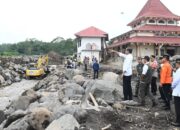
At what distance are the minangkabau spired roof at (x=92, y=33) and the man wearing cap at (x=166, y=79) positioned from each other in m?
35.5

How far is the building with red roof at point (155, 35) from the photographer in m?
36.2

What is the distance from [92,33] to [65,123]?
39186mm

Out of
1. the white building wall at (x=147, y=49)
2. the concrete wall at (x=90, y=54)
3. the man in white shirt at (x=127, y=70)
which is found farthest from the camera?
the concrete wall at (x=90, y=54)

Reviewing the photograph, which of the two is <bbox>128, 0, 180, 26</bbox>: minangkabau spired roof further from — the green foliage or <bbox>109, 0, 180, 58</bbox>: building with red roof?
the green foliage

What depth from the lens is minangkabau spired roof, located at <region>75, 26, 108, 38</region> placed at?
46.2m

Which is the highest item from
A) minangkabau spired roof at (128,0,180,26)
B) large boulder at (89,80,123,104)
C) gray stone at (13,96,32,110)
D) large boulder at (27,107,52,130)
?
minangkabau spired roof at (128,0,180,26)

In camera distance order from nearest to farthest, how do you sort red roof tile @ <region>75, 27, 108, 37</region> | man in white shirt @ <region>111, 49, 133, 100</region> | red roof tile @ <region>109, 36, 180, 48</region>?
man in white shirt @ <region>111, 49, 133, 100</region> < red roof tile @ <region>109, 36, 180, 48</region> < red roof tile @ <region>75, 27, 108, 37</region>

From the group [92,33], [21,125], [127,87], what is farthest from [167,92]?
[92,33]

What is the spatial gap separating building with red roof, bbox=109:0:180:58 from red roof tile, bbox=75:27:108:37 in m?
7.08

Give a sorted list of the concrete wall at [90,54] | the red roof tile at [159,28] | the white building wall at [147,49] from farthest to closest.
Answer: the concrete wall at [90,54], the white building wall at [147,49], the red roof tile at [159,28]

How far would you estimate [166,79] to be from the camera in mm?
10617

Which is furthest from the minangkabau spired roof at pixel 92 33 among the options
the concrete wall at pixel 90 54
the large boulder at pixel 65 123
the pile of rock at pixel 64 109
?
the large boulder at pixel 65 123

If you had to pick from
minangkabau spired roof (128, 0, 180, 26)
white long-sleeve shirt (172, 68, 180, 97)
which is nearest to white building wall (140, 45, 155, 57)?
minangkabau spired roof (128, 0, 180, 26)

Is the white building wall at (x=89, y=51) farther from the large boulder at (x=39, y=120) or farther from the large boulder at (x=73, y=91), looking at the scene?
the large boulder at (x=39, y=120)
